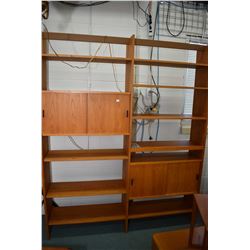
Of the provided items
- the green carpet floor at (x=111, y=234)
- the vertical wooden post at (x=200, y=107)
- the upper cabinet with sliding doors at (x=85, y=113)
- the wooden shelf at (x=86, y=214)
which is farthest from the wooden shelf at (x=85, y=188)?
the vertical wooden post at (x=200, y=107)

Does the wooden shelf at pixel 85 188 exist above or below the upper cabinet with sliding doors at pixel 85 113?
below

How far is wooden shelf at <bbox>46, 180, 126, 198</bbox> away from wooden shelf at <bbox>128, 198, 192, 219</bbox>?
38 cm

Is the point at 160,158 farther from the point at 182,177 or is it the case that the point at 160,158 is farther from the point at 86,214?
the point at 86,214

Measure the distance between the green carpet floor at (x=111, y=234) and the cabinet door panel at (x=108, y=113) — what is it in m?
1.20

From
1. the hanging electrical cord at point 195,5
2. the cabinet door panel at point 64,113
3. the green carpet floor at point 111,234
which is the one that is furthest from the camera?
the hanging electrical cord at point 195,5

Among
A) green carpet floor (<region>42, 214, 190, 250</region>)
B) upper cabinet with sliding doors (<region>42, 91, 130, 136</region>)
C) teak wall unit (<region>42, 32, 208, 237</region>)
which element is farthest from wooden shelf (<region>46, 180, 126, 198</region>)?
upper cabinet with sliding doors (<region>42, 91, 130, 136</region>)

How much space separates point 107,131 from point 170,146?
0.78 metres

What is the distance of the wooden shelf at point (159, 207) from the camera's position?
7.83 feet

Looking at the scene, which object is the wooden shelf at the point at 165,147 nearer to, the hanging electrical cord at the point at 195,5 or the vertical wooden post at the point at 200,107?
the vertical wooden post at the point at 200,107

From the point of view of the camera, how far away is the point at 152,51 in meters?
2.59
